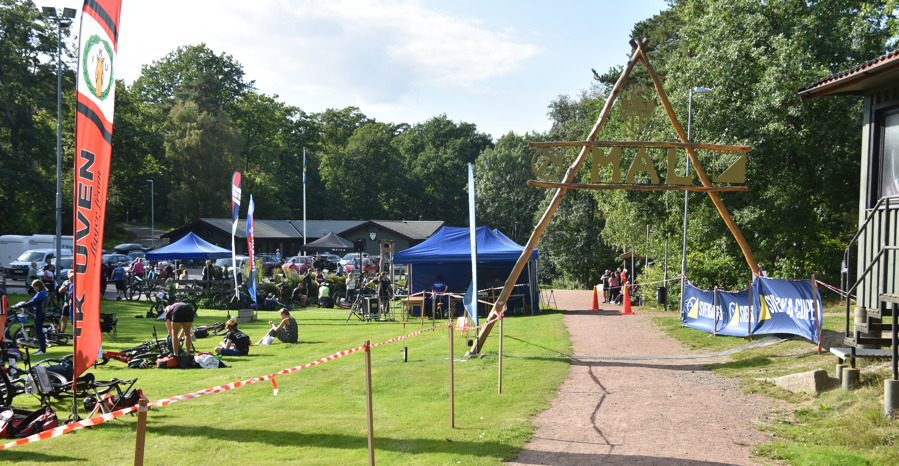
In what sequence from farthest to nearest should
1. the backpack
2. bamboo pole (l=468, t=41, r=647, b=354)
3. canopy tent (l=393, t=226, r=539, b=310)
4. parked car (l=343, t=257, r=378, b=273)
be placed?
parked car (l=343, t=257, r=378, b=273), canopy tent (l=393, t=226, r=539, b=310), bamboo pole (l=468, t=41, r=647, b=354), the backpack

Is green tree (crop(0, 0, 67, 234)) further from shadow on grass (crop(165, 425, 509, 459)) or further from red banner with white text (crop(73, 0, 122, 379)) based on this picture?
shadow on grass (crop(165, 425, 509, 459))

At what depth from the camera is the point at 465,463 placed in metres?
6.69

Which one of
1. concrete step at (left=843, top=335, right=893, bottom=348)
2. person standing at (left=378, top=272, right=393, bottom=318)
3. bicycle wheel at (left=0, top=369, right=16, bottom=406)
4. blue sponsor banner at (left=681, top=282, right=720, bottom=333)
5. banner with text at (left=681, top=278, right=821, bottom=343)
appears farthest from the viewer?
person standing at (left=378, top=272, right=393, bottom=318)

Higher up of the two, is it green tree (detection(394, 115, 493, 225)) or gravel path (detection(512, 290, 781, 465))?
green tree (detection(394, 115, 493, 225))

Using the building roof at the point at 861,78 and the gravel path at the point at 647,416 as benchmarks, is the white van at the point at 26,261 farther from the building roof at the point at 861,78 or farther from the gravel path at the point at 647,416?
the building roof at the point at 861,78

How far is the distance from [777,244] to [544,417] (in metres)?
16.9

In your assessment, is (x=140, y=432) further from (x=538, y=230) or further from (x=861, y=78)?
(x=861, y=78)

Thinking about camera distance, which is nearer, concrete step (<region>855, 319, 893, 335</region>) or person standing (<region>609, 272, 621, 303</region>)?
concrete step (<region>855, 319, 893, 335</region>)

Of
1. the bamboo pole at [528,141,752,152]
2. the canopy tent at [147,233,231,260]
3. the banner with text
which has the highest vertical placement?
the bamboo pole at [528,141,752,152]

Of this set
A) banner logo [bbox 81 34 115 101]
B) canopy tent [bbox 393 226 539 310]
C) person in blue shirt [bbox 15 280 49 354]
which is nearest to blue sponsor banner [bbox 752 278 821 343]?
canopy tent [bbox 393 226 539 310]

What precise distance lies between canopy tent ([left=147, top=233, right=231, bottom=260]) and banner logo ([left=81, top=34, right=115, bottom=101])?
2058cm

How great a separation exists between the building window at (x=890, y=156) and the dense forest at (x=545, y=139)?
5.90 metres

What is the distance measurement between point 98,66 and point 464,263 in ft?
62.0

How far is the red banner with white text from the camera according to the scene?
7250mm
